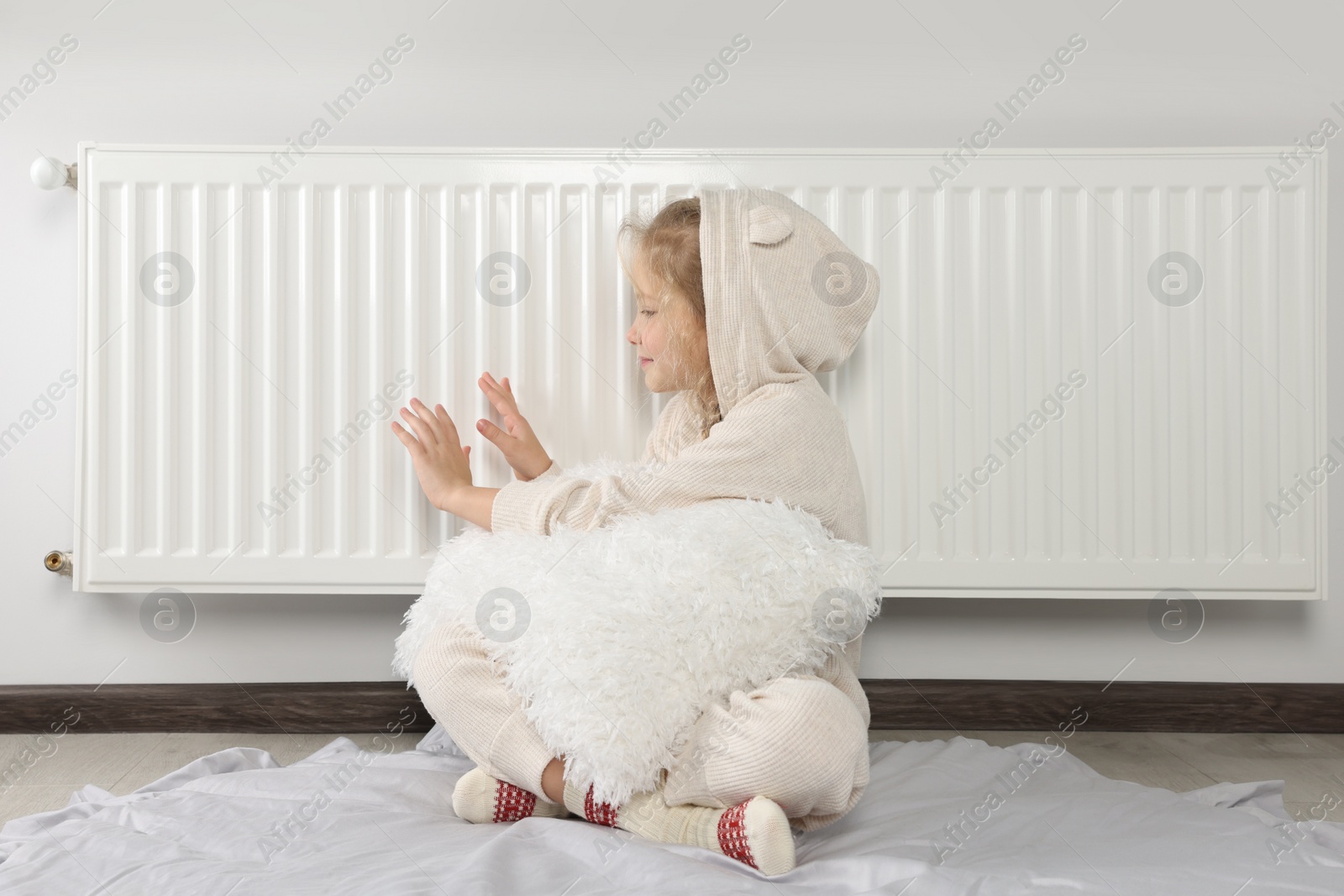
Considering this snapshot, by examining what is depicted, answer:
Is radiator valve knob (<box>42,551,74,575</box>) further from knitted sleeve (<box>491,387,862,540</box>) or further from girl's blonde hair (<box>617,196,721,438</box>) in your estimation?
girl's blonde hair (<box>617,196,721,438</box>)

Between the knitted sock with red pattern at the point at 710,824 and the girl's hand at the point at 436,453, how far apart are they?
404 mm

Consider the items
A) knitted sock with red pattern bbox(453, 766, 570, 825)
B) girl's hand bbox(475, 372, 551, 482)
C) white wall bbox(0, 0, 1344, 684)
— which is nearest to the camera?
knitted sock with red pattern bbox(453, 766, 570, 825)

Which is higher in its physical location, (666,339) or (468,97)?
(468,97)

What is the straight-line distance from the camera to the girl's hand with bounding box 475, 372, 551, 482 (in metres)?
1.05

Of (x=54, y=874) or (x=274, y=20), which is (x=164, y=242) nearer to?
(x=274, y=20)

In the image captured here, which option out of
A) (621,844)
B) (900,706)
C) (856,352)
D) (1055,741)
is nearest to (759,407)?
(856,352)

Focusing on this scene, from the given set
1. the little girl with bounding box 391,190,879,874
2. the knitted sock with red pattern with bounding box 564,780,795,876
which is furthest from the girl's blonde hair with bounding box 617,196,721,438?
the knitted sock with red pattern with bounding box 564,780,795,876

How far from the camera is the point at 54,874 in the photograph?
66 centimetres

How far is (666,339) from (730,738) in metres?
0.44

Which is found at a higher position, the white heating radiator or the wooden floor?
the white heating radiator

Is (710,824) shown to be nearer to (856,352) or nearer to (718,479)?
(718,479)

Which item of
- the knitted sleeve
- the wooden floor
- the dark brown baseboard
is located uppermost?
the knitted sleeve

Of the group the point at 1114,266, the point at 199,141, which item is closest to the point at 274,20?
the point at 199,141

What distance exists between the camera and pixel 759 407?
86cm
